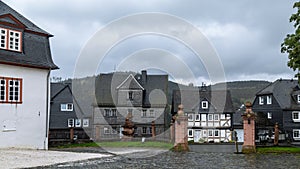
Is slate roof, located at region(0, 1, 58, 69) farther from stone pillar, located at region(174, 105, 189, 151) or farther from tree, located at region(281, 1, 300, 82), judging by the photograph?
tree, located at region(281, 1, 300, 82)

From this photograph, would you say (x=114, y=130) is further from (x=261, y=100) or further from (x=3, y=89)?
(x=3, y=89)

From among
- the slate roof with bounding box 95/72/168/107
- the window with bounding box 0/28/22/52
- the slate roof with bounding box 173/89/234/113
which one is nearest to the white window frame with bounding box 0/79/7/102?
the window with bounding box 0/28/22/52

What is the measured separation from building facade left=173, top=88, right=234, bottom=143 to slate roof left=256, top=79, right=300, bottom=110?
537 centimetres

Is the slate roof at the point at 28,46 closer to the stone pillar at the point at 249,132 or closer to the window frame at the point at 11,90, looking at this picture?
the window frame at the point at 11,90

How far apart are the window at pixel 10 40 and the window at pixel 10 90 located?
5.83 ft

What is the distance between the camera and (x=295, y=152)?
2148 cm

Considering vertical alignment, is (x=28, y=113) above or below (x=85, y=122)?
above

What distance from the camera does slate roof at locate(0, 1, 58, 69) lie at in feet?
65.1

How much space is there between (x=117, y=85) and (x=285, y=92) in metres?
19.1

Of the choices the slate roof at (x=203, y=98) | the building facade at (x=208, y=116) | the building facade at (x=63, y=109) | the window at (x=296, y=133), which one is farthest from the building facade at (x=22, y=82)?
the window at (x=296, y=133)

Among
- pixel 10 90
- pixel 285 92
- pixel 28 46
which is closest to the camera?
pixel 10 90

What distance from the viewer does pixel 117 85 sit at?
133ft

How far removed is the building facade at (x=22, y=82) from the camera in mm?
19484

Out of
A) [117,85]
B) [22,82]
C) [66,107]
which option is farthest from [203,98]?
[22,82]
